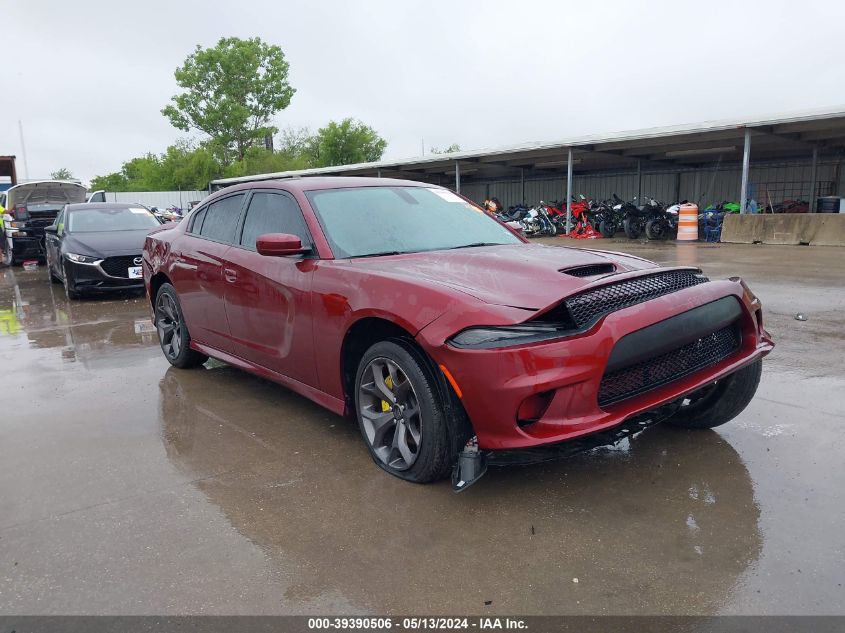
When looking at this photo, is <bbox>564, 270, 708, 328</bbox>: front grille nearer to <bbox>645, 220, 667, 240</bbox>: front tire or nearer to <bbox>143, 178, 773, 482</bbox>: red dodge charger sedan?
<bbox>143, 178, 773, 482</bbox>: red dodge charger sedan

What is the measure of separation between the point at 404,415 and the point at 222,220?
2459 millimetres

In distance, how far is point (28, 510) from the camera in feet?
9.98

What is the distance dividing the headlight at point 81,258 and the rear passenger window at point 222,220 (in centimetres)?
553

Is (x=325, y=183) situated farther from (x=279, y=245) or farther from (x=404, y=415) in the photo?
(x=404, y=415)

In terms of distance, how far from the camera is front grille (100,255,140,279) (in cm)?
970

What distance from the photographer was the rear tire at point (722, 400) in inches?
139

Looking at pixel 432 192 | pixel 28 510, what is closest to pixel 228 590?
pixel 28 510

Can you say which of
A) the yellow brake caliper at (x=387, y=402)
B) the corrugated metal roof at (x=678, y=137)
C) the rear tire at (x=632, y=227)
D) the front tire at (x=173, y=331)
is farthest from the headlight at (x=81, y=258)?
the rear tire at (x=632, y=227)

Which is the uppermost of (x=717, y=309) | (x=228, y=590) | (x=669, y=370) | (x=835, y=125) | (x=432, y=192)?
(x=835, y=125)

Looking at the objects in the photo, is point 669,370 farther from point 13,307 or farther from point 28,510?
point 13,307

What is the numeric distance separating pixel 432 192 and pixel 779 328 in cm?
405

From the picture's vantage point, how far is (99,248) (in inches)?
387

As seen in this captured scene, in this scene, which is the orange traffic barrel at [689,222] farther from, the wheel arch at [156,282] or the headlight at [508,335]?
the headlight at [508,335]

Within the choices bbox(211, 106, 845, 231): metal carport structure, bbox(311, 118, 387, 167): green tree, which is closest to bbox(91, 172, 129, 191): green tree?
bbox(311, 118, 387, 167): green tree
